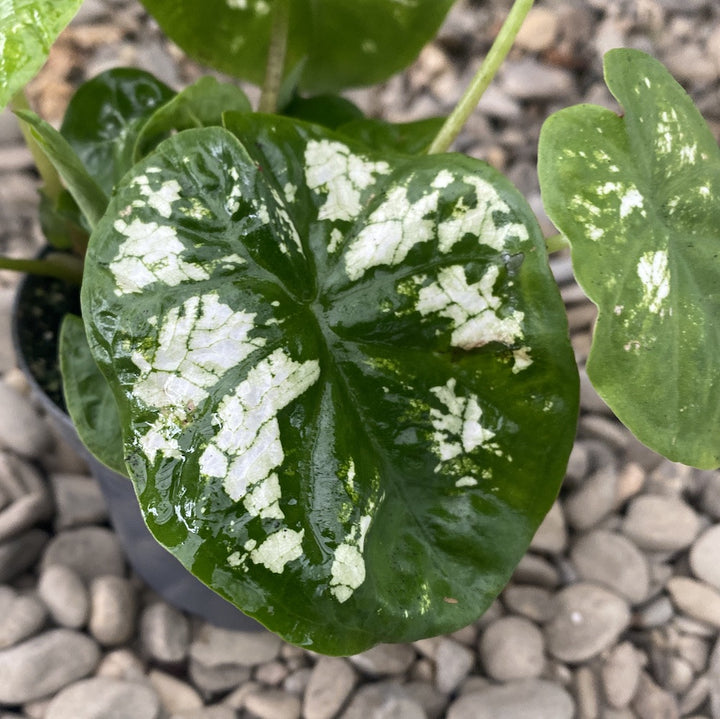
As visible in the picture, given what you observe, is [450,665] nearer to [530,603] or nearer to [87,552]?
[530,603]

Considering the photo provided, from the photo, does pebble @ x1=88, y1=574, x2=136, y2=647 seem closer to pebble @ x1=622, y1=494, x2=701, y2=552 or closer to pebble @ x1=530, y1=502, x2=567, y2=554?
pebble @ x1=530, y1=502, x2=567, y2=554

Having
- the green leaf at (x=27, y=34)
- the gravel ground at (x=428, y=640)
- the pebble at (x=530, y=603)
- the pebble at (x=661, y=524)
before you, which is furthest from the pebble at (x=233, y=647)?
the green leaf at (x=27, y=34)

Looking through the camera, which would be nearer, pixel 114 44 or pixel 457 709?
pixel 457 709

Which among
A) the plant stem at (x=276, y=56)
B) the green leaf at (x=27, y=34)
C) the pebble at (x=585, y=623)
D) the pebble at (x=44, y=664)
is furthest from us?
the pebble at (x=585, y=623)

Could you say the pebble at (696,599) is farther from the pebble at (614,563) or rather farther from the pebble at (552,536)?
the pebble at (552,536)

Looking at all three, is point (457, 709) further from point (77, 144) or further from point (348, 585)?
point (77, 144)

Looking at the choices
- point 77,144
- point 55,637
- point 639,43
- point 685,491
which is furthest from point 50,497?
point 639,43
